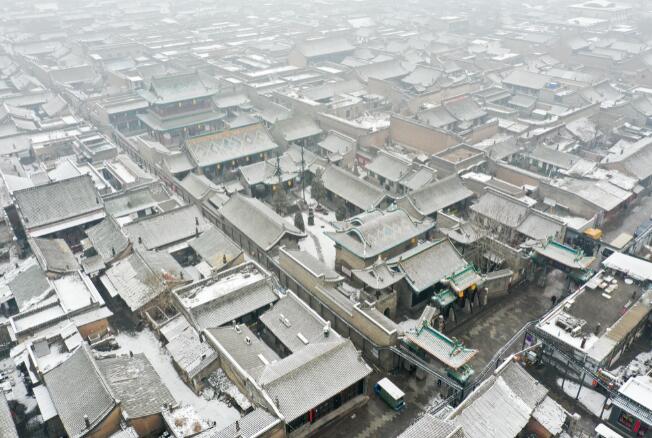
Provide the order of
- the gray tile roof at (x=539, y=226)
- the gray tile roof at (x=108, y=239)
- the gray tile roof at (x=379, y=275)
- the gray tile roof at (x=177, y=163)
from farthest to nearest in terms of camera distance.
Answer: the gray tile roof at (x=177, y=163) → the gray tile roof at (x=539, y=226) → the gray tile roof at (x=108, y=239) → the gray tile roof at (x=379, y=275)

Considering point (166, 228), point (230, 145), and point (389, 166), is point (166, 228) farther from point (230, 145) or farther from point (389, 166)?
→ point (389, 166)

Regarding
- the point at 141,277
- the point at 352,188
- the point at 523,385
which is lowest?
the point at 352,188

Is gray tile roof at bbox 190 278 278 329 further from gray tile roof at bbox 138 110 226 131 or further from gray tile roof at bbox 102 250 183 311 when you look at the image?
gray tile roof at bbox 138 110 226 131

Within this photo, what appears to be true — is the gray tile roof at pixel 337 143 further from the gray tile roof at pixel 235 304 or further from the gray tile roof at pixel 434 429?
the gray tile roof at pixel 434 429

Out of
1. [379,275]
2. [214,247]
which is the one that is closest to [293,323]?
[379,275]

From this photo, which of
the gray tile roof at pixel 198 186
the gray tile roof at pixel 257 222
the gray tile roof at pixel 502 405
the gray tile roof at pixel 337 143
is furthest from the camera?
the gray tile roof at pixel 337 143

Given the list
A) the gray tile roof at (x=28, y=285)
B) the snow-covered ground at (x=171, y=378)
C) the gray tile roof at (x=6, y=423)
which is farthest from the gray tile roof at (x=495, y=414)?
the gray tile roof at (x=28, y=285)

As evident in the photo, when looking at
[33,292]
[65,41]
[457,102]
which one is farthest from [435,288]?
[65,41]
